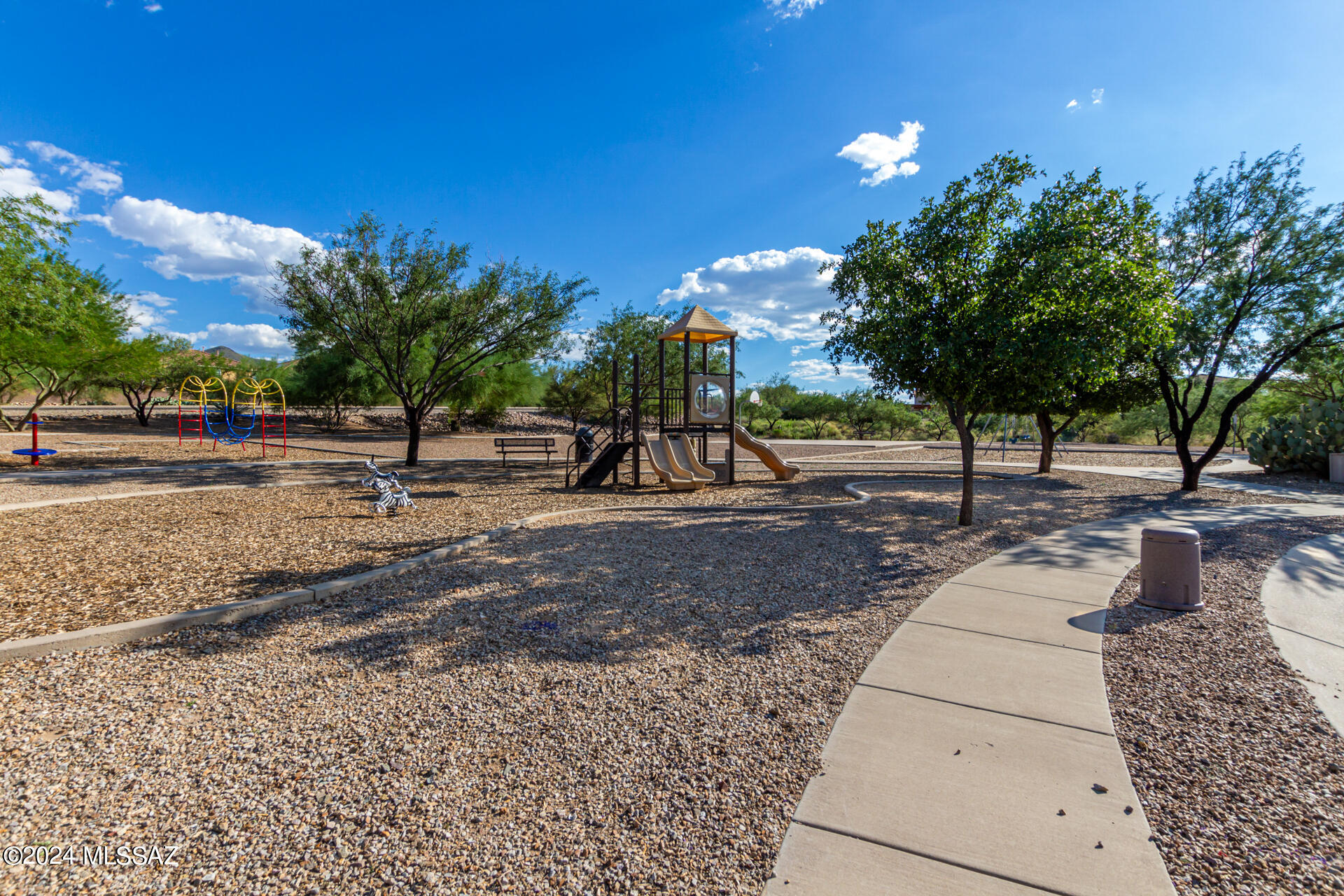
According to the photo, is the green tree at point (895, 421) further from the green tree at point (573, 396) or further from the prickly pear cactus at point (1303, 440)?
the prickly pear cactus at point (1303, 440)

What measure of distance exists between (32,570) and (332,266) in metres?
10.2

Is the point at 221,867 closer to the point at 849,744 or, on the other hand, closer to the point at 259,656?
the point at 259,656

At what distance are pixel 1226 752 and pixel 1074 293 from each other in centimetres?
618

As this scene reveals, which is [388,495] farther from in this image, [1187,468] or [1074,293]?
[1187,468]

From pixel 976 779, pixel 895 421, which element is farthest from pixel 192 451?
pixel 895 421

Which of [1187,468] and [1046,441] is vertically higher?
[1046,441]

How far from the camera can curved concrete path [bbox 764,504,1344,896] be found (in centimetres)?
223

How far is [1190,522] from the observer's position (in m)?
9.05

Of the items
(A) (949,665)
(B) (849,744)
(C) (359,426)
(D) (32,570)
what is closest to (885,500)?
(A) (949,665)

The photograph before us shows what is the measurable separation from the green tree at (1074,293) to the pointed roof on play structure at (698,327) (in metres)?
6.85

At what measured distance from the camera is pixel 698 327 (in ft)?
45.5

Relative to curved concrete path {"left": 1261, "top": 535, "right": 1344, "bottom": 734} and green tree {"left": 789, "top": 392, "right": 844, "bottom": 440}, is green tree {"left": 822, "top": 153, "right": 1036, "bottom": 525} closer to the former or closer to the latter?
curved concrete path {"left": 1261, "top": 535, "right": 1344, "bottom": 734}

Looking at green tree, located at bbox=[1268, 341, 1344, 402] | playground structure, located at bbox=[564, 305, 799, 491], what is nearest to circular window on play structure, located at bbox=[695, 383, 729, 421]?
playground structure, located at bbox=[564, 305, 799, 491]

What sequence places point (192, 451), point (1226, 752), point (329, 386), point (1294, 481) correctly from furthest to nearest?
point (329, 386) < point (192, 451) < point (1294, 481) < point (1226, 752)
